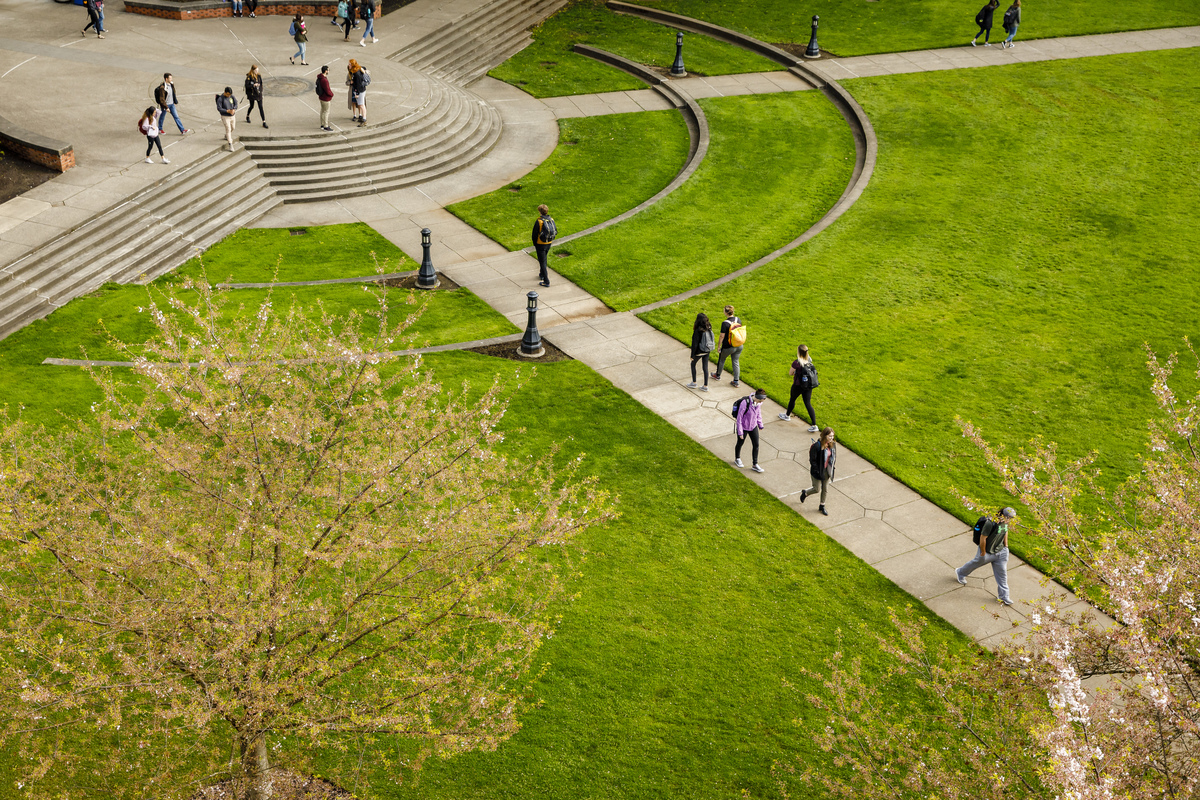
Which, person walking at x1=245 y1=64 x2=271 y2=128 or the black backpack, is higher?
person walking at x1=245 y1=64 x2=271 y2=128

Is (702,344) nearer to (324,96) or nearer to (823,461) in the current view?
(823,461)

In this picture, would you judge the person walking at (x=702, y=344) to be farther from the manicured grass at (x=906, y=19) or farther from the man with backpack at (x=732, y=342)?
the manicured grass at (x=906, y=19)

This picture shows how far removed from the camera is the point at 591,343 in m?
19.2

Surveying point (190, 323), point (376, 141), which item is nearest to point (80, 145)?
point (376, 141)

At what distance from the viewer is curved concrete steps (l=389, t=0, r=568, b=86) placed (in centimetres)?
3173

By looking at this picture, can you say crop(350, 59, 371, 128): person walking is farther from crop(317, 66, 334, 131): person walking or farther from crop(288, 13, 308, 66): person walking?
crop(288, 13, 308, 66): person walking

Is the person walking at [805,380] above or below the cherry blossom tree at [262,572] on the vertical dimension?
below

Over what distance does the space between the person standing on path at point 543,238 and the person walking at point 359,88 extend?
7.61 meters

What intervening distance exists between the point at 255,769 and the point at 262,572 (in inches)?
90.9

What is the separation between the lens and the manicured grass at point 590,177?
2430 centimetres

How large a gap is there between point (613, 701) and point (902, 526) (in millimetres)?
5513

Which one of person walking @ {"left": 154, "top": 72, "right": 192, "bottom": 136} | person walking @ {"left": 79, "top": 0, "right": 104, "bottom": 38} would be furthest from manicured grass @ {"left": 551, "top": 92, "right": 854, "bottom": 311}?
person walking @ {"left": 79, "top": 0, "right": 104, "bottom": 38}

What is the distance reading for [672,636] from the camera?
12.6m

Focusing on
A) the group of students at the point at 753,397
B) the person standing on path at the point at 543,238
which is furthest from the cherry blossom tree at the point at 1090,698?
the person standing on path at the point at 543,238
